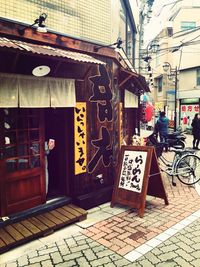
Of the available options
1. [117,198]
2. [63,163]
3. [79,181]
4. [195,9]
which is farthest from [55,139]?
[195,9]

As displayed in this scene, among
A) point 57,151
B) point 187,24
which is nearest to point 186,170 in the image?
point 57,151

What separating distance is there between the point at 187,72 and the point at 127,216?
27.5 m

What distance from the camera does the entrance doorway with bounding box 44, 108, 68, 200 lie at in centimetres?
731

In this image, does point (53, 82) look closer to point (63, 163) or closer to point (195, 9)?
point (63, 163)

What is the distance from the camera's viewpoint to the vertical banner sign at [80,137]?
23.1 ft

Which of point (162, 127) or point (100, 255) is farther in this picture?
point (162, 127)

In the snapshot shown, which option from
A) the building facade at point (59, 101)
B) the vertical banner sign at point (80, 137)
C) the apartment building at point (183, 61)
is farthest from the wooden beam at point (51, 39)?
the apartment building at point (183, 61)

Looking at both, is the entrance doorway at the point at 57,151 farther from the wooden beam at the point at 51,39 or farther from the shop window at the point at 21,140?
the wooden beam at the point at 51,39

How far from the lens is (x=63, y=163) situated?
7418 millimetres

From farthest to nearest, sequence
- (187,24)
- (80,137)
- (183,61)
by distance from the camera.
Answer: (187,24), (183,61), (80,137)

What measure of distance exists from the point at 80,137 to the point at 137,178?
1868 mm

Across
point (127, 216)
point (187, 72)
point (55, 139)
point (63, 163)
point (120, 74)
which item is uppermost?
point (187, 72)

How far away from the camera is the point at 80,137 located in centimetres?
716

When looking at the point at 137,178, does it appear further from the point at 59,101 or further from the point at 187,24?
the point at 187,24
